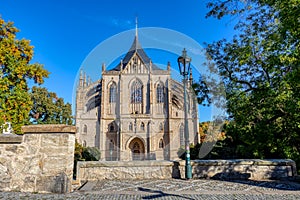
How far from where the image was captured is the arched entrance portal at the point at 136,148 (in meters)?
31.5

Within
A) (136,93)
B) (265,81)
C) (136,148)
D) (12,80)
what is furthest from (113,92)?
(265,81)

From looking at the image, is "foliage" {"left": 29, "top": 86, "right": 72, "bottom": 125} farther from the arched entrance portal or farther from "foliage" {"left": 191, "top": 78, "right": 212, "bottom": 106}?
"foliage" {"left": 191, "top": 78, "right": 212, "bottom": 106}

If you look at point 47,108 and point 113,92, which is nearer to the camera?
point 47,108

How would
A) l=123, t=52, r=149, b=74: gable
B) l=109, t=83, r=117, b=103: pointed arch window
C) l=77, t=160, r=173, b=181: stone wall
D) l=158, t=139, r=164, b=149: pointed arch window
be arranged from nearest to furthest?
l=77, t=160, r=173, b=181: stone wall < l=158, t=139, r=164, b=149: pointed arch window < l=109, t=83, r=117, b=103: pointed arch window < l=123, t=52, r=149, b=74: gable

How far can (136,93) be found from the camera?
3275 centimetres

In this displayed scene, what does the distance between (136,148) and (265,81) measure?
27.3m

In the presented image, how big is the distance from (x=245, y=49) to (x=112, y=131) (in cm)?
2734

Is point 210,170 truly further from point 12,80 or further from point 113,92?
point 113,92

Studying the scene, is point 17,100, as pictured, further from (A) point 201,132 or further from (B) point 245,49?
(A) point 201,132

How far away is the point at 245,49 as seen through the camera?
658cm

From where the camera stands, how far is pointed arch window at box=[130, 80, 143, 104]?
32438mm

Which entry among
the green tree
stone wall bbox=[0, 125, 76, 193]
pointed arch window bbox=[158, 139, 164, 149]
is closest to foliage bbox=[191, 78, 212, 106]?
the green tree

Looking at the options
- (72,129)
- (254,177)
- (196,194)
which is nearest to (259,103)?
(254,177)

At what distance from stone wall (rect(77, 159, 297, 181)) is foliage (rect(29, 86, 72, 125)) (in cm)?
2060
